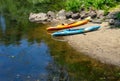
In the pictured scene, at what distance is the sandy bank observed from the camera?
24844mm

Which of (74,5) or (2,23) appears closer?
(74,5)

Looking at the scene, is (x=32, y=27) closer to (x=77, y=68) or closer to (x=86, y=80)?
(x=77, y=68)

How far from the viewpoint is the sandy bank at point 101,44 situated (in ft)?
81.5

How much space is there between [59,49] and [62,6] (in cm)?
2146

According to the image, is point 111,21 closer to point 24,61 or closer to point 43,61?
point 43,61

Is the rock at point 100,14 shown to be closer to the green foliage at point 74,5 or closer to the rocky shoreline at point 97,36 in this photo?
the rocky shoreline at point 97,36

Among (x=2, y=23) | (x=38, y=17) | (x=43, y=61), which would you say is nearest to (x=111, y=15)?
(x=38, y=17)

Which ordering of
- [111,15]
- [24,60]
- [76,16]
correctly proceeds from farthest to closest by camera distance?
[76,16] < [111,15] < [24,60]

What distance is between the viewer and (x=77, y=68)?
930 inches

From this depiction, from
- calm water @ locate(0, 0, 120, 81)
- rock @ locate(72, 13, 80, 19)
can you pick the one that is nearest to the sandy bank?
calm water @ locate(0, 0, 120, 81)

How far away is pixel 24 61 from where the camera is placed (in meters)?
26.0

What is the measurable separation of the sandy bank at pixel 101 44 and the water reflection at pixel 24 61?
320 cm

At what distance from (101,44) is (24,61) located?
7.21 meters

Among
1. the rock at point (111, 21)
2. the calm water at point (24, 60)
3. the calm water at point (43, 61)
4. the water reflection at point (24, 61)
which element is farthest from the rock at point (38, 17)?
the rock at point (111, 21)
